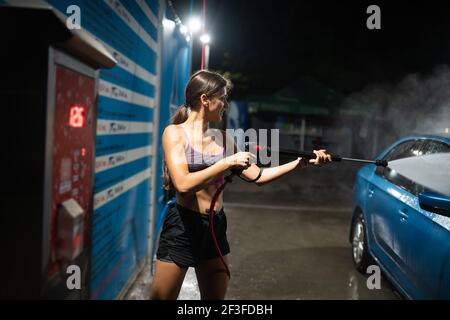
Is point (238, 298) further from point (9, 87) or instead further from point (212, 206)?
point (9, 87)

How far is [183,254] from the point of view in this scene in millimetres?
2514

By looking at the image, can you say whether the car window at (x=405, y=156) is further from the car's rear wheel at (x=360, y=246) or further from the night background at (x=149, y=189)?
the car's rear wheel at (x=360, y=246)

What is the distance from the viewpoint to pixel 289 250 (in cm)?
605

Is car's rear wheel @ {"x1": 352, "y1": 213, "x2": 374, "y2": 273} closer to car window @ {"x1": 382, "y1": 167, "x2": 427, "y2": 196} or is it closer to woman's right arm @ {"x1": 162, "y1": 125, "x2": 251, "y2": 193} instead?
car window @ {"x1": 382, "y1": 167, "x2": 427, "y2": 196}

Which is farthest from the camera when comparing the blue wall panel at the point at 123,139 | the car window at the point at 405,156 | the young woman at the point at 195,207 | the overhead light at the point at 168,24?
the overhead light at the point at 168,24

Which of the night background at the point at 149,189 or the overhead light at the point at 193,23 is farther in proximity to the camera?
the overhead light at the point at 193,23

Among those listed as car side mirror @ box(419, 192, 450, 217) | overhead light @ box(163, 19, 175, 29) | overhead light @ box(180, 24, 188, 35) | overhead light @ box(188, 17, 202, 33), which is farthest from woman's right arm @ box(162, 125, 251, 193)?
overhead light @ box(188, 17, 202, 33)

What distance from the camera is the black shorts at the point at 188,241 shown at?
252cm

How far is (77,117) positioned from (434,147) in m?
3.40

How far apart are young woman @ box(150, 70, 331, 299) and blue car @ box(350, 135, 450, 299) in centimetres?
150

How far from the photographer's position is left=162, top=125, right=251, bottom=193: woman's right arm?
2.29 metres

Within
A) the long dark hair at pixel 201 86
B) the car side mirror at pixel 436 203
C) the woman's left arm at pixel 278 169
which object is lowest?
the car side mirror at pixel 436 203

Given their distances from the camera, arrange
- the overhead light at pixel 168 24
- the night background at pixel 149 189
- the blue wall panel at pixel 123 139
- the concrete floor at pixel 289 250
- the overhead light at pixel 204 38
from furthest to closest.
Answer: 1. the overhead light at pixel 204 38
2. the overhead light at pixel 168 24
3. the concrete floor at pixel 289 250
4. the blue wall panel at pixel 123 139
5. the night background at pixel 149 189

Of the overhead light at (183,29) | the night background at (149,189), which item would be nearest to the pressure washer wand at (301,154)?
the night background at (149,189)
